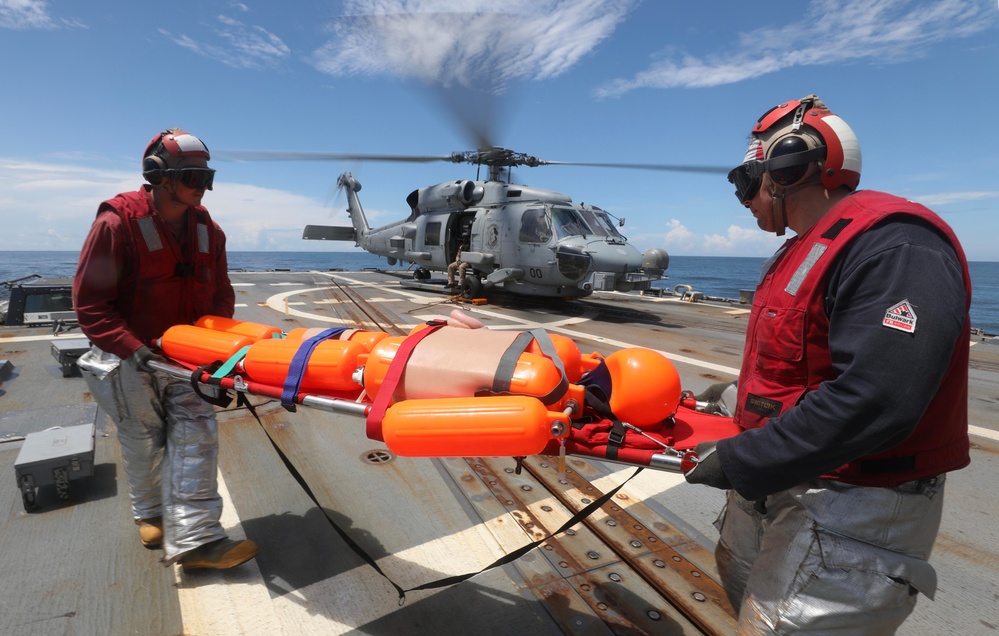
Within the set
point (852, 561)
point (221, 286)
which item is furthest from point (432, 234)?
point (852, 561)

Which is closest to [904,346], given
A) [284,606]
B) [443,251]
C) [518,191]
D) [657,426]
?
[657,426]

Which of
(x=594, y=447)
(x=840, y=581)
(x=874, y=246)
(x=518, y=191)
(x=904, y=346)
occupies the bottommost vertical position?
(x=840, y=581)

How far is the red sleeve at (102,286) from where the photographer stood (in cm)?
278

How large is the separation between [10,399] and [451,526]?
5394 mm

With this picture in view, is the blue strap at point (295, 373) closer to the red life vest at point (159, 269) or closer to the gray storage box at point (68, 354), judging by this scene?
the red life vest at point (159, 269)

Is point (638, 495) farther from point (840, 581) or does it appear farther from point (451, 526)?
point (840, 581)

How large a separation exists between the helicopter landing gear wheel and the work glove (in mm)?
12202

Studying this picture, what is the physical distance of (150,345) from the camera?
3.12 metres

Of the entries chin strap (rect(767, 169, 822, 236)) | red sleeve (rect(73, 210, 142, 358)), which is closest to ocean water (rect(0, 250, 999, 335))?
chin strap (rect(767, 169, 822, 236))

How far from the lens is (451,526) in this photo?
3352 millimetres

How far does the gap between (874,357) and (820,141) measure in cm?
90

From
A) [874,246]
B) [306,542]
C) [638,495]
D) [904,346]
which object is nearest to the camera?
[904,346]

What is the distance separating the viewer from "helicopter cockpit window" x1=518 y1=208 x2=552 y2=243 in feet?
43.7

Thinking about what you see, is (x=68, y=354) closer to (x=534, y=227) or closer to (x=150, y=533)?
(x=150, y=533)
